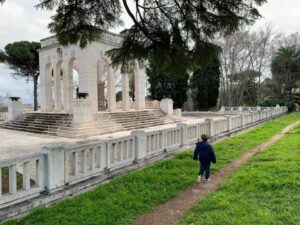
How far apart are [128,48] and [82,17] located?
5.11ft

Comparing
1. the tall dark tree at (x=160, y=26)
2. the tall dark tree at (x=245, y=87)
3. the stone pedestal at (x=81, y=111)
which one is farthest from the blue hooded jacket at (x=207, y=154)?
the tall dark tree at (x=245, y=87)

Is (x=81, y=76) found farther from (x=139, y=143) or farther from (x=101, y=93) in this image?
(x=139, y=143)

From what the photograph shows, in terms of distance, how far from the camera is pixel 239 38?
3294 cm

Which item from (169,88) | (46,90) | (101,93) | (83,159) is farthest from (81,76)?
(169,88)

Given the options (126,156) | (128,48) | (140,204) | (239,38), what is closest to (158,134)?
(126,156)

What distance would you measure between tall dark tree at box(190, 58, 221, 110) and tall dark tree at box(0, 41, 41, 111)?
19709mm

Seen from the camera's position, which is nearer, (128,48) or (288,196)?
(288,196)

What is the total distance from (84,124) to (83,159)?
36.1 ft

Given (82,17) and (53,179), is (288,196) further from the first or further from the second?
(82,17)

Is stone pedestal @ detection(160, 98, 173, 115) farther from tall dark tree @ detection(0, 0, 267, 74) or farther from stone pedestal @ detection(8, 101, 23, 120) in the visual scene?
tall dark tree @ detection(0, 0, 267, 74)

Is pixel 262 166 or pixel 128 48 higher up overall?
pixel 128 48

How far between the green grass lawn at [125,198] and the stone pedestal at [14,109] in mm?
18250

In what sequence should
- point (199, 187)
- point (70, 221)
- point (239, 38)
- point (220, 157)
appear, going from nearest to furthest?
point (70, 221) → point (199, 187) → point (220, 157) → point (239, 38)

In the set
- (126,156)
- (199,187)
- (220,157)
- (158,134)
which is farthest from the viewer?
(220,157)
